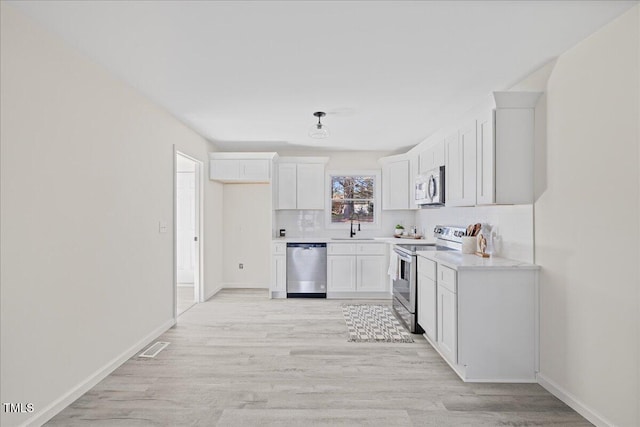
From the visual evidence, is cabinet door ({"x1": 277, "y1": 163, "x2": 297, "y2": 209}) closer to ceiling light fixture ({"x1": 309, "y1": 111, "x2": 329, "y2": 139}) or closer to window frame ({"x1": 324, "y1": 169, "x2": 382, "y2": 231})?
window frame ({"x1": 324, "y1": 169, "x2": 382, "y2": 231})

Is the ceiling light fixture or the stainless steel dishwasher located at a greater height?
the ceiling light fixture

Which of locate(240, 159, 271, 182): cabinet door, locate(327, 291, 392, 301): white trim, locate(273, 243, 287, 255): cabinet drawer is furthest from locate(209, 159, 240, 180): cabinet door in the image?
locate(327, 291, 392, 301): white trim

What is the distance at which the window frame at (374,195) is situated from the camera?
5.99 metres

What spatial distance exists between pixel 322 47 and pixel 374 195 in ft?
12.5

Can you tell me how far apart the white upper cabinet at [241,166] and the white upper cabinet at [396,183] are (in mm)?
1831

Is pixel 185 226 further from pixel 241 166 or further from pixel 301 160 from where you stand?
pixel 301 160

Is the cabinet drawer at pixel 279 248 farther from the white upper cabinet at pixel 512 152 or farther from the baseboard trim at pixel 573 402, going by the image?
the baseboard trim at pixel 573 402

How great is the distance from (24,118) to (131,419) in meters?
1.91

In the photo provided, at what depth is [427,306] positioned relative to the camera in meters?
3.44

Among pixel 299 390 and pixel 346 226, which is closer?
pixel 299 390

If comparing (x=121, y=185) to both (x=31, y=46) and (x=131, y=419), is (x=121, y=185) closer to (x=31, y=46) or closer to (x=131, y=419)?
(x=31, y=46)

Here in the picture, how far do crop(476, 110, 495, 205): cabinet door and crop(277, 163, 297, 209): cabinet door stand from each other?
324 cm

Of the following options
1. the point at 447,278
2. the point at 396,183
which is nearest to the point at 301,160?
the point at 396,183

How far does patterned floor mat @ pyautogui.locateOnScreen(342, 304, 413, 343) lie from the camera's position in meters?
3.65
